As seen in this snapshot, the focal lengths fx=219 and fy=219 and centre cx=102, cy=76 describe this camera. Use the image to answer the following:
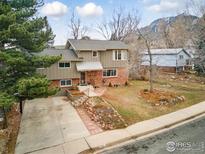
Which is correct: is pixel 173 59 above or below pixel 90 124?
above

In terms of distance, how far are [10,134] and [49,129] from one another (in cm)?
285

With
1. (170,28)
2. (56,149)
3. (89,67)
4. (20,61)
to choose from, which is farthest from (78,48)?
(170,28)

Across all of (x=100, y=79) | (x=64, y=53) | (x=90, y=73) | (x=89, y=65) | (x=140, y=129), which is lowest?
(x=140, y=129)

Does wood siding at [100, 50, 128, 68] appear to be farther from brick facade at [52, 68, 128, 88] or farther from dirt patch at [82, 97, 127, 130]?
dirt patch at [82, 97, 127, 130]

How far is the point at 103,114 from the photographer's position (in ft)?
60.5

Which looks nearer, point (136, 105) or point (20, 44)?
point (20, 44)

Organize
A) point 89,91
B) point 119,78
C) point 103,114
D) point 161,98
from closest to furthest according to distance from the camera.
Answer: point 103,114, point 161,98, point 89,91, point 119,78

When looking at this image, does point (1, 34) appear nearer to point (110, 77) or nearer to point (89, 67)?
point (89, 67)

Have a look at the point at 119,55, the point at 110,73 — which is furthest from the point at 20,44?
the point at 119,55

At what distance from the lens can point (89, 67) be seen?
1135 inches

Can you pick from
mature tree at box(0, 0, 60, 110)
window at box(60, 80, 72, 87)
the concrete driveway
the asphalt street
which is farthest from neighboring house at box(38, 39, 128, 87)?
the asphalt street

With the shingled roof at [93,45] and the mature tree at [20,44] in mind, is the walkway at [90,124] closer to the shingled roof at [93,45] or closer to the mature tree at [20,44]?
the mature tree at [20,44]

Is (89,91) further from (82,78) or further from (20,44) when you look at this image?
(20,44)

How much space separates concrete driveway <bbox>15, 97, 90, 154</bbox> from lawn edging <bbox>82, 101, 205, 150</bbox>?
94 cm
